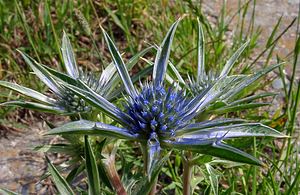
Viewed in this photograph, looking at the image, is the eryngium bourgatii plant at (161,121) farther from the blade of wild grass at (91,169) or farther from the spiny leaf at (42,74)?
the spiny leaf at (42,74)

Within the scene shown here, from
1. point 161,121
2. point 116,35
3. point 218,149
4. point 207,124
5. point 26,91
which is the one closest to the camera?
point 218,149

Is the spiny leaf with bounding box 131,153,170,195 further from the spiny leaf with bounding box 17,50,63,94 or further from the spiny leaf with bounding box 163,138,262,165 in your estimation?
the spiny leaf with bounding box 17,50,63,94

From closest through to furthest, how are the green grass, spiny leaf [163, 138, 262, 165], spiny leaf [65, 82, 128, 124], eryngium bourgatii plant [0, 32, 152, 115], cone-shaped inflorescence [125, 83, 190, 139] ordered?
spiny leaf [163, 138, 262, 165] → spiny leaf [65, 82, 128, 124] → cone-shaped inflorescence [125, 83, 190, 139] → eryngium bourgatii plant [0, 32, 152, 115] → the green grass

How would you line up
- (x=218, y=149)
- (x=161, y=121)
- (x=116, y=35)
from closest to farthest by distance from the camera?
(x=218, y=149) < (x=161, y=121) < (x=116, y=35)

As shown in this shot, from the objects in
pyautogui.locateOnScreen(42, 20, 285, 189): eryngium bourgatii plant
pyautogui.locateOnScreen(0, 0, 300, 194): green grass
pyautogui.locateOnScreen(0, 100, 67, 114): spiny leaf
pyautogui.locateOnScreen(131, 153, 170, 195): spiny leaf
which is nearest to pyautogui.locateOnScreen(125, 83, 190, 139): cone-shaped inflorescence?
pyautogui.locateOnScreen(42, 20, 285, 189): eryngium bourgatii plant

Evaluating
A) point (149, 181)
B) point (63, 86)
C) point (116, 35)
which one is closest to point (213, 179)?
point (149, 181)

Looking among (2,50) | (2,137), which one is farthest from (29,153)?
(2,50)

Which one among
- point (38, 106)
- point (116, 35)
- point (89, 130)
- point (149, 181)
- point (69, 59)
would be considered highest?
point (116, 35)

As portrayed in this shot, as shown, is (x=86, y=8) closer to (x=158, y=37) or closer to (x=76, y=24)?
(x=76, y=24)

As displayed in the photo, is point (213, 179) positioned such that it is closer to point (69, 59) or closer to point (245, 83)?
point (245, 83)
